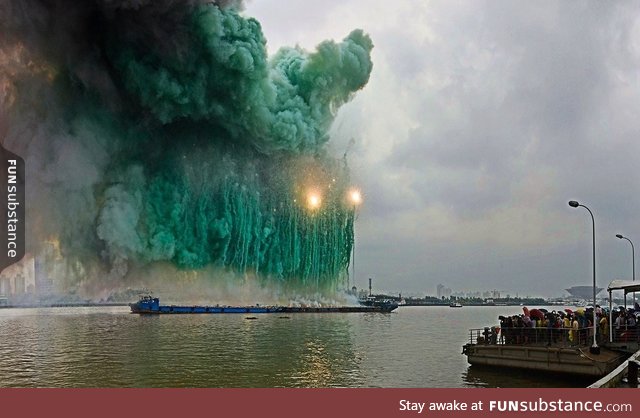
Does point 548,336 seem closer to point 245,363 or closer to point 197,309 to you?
point 245,363

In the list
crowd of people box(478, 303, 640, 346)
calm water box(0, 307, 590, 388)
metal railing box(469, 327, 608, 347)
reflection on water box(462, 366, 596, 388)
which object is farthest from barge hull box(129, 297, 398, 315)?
reflection on water box(462, 366, 596, 388)

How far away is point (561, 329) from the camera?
34.1 meters

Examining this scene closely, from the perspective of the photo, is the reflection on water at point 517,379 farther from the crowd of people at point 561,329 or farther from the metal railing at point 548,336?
the crowd of people at point 561,329

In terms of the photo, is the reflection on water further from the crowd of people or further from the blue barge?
the blue barge

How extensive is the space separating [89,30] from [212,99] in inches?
535

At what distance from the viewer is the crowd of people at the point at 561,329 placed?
35.0 m

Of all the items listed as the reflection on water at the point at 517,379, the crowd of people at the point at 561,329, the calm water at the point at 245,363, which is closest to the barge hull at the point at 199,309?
the calm water at the point at 245,363

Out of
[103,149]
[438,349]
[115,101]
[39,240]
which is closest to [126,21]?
[115,101]

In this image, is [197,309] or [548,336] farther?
[197,309]

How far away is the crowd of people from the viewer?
115ft

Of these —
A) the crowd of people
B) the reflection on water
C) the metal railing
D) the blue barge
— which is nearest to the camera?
the reflection on water

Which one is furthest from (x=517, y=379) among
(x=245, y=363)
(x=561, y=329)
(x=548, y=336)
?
(x=245, y=363)

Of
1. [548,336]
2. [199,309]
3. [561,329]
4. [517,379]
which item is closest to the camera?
[517,379]

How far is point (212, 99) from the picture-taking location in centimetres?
6650
